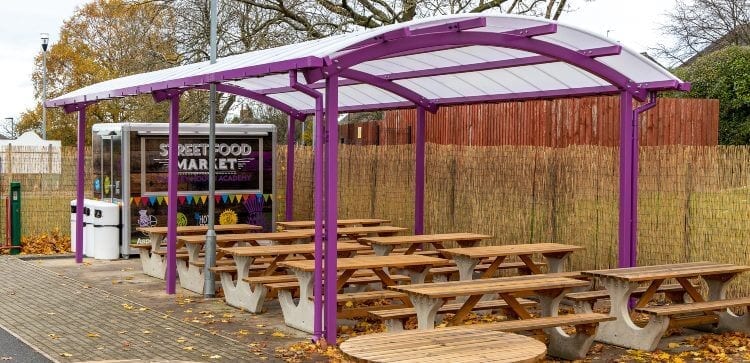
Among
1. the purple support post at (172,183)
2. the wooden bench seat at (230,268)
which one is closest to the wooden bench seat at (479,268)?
the wooden bench seat at (230,268)

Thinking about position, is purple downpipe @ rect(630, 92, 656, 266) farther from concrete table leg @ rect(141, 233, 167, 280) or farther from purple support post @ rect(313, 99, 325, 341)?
concrete table leg @ rect(141, 233, 167, 280)

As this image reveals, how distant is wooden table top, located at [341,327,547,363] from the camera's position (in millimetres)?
6227

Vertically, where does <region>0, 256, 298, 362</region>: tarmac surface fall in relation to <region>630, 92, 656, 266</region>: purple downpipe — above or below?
below

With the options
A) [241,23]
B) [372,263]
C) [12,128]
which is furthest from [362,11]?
[12,128]

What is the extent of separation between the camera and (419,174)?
14406 millimetres

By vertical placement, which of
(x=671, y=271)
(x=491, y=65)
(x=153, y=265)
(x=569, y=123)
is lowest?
(x=153, y=265)

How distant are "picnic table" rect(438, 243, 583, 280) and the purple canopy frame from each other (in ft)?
2.50

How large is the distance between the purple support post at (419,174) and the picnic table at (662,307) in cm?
452

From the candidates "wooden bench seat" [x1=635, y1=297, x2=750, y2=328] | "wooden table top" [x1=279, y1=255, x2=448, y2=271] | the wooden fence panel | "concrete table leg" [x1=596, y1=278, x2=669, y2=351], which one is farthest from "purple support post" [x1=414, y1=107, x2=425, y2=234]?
"concrete table leg" [x1=596, y1=278, x2=669, y2=351]

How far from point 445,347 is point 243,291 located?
5734mm

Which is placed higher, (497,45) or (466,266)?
(497,45)

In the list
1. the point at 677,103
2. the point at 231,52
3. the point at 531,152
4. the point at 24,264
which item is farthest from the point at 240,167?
the point at 231,52

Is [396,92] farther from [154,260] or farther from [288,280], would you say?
[154,260]

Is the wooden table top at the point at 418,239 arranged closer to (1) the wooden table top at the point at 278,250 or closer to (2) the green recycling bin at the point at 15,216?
(1) the wooden table top at the point at 278,250
